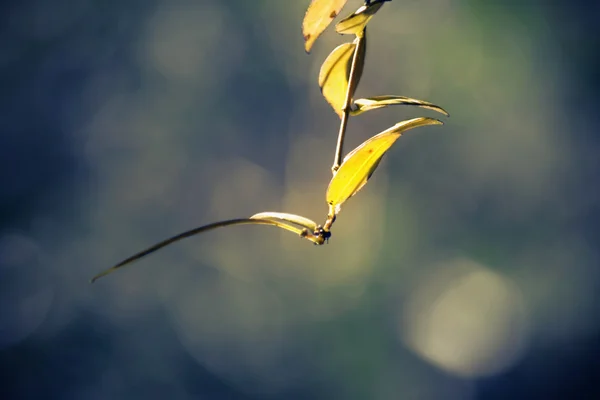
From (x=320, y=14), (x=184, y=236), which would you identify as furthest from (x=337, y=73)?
(x=184, y=236)

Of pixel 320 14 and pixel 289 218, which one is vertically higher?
Result: pixel 320 14

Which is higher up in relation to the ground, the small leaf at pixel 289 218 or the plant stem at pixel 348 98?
the plant stem at pixel 348 98

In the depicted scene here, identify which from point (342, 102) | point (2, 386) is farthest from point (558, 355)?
point (342, 102)

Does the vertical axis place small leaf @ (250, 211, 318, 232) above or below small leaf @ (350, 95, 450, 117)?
below

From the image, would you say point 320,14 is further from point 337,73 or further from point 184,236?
point 184,236

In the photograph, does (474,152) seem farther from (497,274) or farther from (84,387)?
(84,387)

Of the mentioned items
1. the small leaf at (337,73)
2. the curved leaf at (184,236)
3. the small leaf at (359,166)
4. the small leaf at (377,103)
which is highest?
the small leaf at (337,73)
